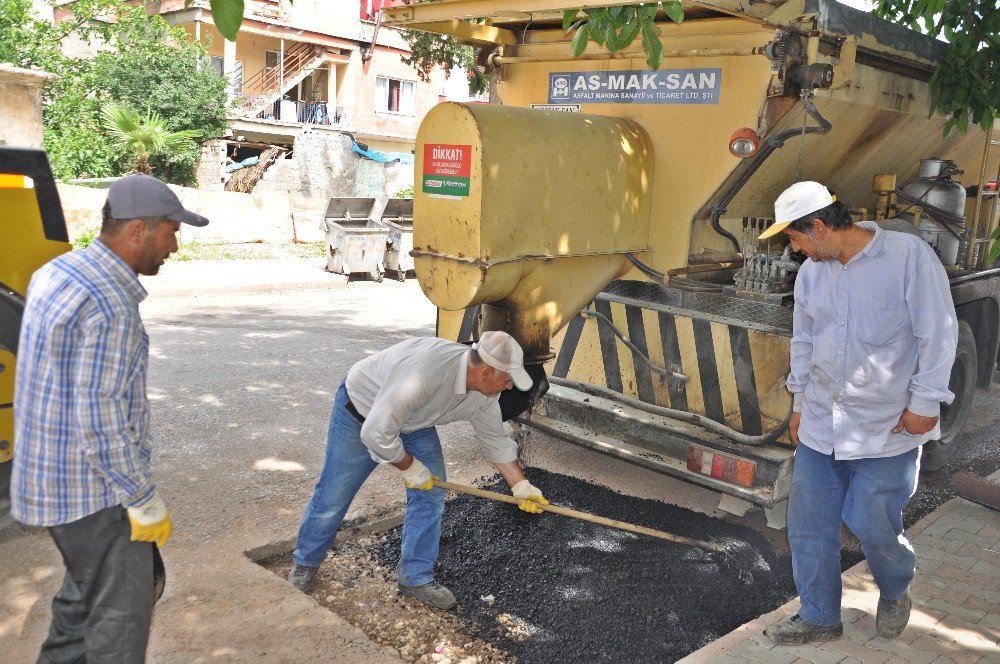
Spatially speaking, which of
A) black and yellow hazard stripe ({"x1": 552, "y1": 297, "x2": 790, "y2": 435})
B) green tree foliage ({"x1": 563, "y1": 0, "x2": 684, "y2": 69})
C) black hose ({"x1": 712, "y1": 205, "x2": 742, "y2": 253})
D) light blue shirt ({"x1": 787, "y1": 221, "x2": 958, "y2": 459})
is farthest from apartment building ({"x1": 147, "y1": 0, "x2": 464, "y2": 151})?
light blue shirt ({"x1": 787, "y1": 221, "x2": 958, "y2": 459})

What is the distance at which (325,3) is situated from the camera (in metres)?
24.5

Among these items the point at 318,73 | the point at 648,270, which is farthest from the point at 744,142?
the point at 318,73

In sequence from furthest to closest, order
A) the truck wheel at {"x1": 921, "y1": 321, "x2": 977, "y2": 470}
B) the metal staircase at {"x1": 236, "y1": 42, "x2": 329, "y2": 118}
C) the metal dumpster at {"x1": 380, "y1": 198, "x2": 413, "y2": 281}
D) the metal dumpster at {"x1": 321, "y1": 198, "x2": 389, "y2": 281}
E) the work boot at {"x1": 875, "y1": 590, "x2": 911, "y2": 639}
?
1. the metal staircase at {"x1": 236, "y1": 42, "x2": 329, "y2": 118}
2. the metal dumpster at {"x1": 380, "y1": 198, "x2": 413, "y2": 281}
3. the metal dumpster at {"x1": 321, "y1": 198, "x2": 389, "y2": 281}
4. the truck wheel at {"x1": 921, "y1": 321, "x2": 977, "y2": 470}
5. the work boot at {"x1": 875, "y1": 590, "x2": 911, "y2": 639}

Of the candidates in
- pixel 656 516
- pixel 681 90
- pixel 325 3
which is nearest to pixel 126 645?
pixel 656 516

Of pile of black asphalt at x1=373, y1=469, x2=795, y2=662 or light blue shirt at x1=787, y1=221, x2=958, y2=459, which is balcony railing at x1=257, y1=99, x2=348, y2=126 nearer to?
pile of black asphalt at x1=373, y1=469, x2=795, y2=662

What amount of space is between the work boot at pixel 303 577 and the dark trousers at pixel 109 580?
119 centimetres

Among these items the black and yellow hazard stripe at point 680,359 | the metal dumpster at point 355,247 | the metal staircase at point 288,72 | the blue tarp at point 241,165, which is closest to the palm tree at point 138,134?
the blue tarp at point 241,165

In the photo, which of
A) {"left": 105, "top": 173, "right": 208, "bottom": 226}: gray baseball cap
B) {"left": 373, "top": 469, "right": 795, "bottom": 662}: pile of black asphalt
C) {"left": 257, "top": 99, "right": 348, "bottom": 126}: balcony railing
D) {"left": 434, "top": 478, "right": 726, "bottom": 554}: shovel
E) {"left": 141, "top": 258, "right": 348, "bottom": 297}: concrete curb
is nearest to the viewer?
{"left": 105, "top": 173, "right": 208, "bottom": 226}: gray baseball cap

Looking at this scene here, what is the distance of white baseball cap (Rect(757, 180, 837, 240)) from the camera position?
3086 millimetres

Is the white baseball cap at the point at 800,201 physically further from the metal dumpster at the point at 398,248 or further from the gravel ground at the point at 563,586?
the metal dumpster at the point at 398,248

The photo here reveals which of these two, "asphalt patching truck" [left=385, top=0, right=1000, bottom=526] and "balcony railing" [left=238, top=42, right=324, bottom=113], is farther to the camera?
"balcony railing" [left=238, top=42, right=324, bottom=113]

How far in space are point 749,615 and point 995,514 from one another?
1.90 metres

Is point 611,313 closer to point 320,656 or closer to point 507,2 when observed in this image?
point 507,2

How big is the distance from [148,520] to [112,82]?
17.8 metres
